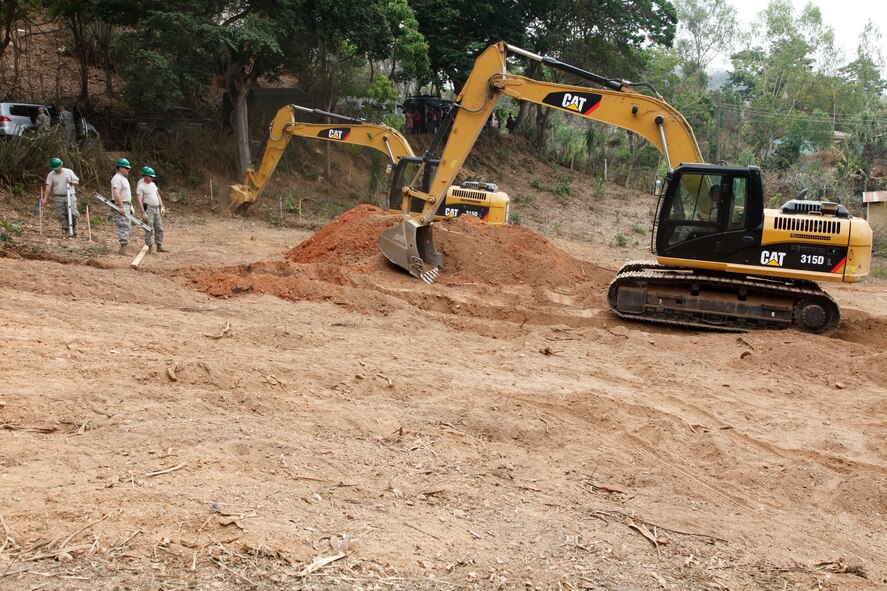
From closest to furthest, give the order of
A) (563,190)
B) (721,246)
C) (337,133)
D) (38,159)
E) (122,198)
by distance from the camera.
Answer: (721,246) → (122,198) → (38,159) → (337,133) → (563,190)

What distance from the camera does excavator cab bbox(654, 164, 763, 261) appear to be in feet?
33.4

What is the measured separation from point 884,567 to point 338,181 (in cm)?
2266

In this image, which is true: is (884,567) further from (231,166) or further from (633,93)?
(231,166)

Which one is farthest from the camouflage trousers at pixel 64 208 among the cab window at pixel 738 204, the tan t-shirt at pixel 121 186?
the cab window at pixel 738 204

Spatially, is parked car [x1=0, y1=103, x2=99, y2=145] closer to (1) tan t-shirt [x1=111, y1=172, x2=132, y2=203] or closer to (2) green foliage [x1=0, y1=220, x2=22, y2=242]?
(2) green foliage [x1=0, y1=220, x2=22, y2=242]

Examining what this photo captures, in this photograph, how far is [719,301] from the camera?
10617 mm

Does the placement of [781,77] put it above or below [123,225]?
above

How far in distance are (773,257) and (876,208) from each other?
601 inches

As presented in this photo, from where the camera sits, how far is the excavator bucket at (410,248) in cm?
1228

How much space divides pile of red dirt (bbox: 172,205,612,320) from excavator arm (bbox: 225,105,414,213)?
9.27 ft

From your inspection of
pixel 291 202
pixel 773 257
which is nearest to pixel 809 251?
pixel 773 257

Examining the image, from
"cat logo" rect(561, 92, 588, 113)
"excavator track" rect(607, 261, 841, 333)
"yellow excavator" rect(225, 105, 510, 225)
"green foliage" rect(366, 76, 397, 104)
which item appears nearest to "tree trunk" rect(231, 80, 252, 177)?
"yellow excavator" rect(225, 105, 510, 225)

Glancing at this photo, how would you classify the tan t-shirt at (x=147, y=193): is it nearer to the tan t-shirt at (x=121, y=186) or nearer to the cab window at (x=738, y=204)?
the tan t-shirt at (x=121, y=186)

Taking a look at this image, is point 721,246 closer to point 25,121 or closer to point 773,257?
point 773,257
